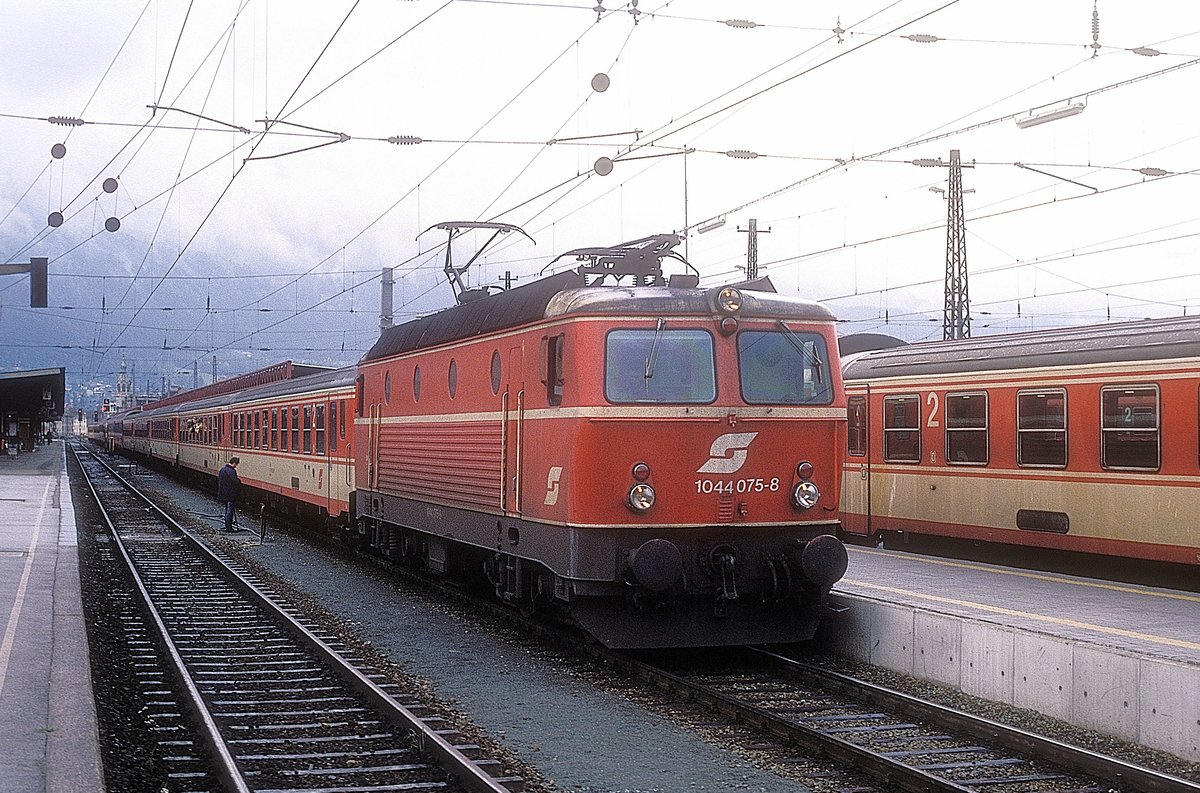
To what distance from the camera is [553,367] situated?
38.0 feet

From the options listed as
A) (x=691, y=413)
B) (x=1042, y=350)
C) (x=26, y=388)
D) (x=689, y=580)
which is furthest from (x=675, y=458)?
(x=26, y=388)

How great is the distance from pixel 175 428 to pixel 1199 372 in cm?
4513

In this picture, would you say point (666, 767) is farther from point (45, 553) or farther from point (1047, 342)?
point (45, 553)

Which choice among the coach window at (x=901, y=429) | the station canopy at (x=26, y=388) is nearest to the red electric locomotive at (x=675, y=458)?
the coach window at (x=901, y=429)

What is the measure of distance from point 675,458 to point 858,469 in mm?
9297

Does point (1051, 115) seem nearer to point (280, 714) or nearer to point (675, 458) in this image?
point (675, 458)

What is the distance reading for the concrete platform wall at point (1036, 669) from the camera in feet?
27.9

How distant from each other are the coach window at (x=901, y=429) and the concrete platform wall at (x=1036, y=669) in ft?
22.0

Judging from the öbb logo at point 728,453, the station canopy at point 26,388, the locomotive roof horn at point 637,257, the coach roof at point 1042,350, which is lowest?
the öbb logo at point 728,453

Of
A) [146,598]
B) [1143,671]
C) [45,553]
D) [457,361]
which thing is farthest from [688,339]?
[45,553]

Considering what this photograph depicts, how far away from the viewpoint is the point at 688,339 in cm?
1143

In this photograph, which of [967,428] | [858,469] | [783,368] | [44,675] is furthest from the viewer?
[858,469]

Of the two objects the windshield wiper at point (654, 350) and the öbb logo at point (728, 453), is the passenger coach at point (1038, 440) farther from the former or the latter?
the windshield wiper at point (654, 350)

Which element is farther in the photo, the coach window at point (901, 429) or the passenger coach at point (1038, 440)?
the coach window at point (901, 429)
